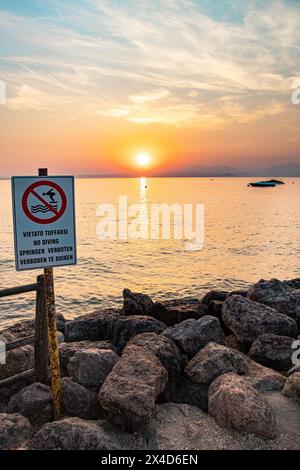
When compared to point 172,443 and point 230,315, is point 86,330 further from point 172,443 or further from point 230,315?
point 172,443

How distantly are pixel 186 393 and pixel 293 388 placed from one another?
201 cm

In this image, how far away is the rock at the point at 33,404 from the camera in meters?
6.39

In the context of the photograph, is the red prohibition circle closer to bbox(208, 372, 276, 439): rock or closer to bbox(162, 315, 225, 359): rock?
bbox(208, 372, 276, 439): rock

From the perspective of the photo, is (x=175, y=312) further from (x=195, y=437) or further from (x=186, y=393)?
(x=195, y=437)

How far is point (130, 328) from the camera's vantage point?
9.69 meters

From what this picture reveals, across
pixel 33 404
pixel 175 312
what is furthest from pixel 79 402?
pixel 175 312

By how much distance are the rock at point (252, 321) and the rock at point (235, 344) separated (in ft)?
0.53

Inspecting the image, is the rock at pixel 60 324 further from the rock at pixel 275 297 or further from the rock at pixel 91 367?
the rock at pixel 275 297

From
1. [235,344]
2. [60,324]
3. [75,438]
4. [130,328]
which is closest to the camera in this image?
[75,438]

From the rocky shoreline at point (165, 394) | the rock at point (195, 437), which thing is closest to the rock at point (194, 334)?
the rocky shoreline at point (165, 394)

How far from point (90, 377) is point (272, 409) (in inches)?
132

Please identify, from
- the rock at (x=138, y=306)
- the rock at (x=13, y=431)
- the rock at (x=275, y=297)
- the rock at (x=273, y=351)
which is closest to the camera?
the rock at (x=13, y=431)
